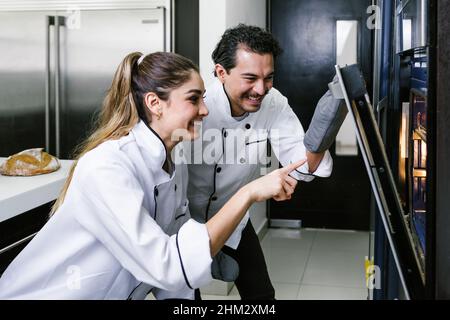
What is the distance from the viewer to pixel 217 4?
9.72ft

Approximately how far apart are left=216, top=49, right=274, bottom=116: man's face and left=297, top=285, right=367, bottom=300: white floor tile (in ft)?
5.42

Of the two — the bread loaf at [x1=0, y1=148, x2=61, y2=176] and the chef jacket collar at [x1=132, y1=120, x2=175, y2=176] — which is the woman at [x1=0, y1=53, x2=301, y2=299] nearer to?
the chef jacket collar at [x1=132, y1=120, x2=175, y2=176]

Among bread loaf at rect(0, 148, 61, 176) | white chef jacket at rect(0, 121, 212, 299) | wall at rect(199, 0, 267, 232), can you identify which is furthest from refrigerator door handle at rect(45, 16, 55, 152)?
white chef jacket at rect(0, 121, 212, 299)

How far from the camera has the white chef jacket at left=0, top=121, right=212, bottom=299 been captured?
3.85 ft

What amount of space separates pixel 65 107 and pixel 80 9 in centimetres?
63

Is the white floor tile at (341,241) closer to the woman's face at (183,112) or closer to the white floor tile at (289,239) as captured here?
the white floor tile at (289,239)

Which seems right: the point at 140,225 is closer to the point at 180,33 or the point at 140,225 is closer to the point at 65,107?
the point at 180,33

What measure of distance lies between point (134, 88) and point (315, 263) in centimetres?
253

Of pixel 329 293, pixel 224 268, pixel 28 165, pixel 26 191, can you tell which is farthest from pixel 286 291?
pixel 26 191

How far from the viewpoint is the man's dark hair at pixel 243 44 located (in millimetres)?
1745

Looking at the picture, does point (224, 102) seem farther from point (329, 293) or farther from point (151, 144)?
point (329, 293)

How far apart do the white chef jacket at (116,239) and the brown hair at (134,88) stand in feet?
0.17

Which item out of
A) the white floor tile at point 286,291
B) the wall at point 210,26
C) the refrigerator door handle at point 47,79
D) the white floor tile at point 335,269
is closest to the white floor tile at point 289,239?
the white floor tile at point 335,269
